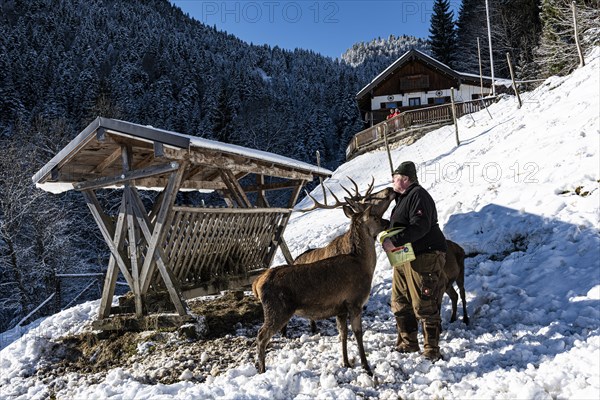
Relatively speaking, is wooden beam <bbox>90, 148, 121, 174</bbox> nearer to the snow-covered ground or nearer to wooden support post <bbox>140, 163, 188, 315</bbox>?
wooden support post <bbox>140, 163, 188, 315</bbox>

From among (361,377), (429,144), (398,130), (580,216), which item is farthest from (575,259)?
(398,130)

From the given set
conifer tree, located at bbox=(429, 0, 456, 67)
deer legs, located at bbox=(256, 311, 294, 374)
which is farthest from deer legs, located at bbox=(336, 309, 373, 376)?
conifer tree, located at bbox=(429, 0, 456, 67)

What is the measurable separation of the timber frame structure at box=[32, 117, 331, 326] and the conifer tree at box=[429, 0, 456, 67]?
53.2 meters

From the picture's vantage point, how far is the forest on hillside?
24406 mm

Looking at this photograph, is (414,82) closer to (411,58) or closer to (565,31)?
(411,58)

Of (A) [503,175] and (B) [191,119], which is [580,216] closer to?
(A) [503,175]

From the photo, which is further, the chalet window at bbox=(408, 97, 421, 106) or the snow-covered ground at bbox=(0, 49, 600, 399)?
the chalet window at bbox=(408, 97, 421, 106)

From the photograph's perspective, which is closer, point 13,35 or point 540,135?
point 540,135

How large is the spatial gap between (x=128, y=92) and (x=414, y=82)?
39944 mm

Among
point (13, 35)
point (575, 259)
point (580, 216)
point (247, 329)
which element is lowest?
point (247, 329)

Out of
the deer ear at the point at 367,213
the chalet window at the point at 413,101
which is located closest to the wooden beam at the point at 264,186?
the deer ear at the point at 367,213

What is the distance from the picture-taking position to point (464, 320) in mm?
6316

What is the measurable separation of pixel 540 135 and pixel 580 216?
5714 millimetres

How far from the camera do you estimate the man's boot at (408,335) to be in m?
5.37
